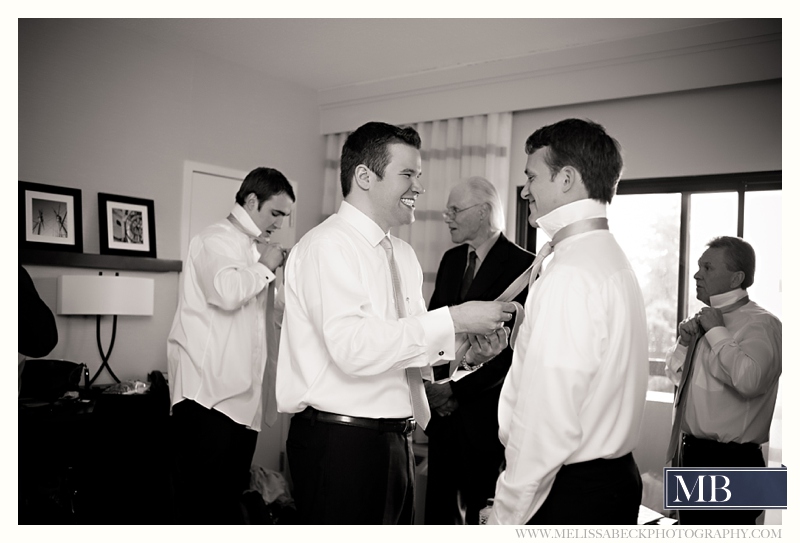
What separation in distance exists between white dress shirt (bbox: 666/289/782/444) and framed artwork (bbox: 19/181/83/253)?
3.09 m

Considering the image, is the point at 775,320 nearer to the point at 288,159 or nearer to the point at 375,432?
the point at 375,432

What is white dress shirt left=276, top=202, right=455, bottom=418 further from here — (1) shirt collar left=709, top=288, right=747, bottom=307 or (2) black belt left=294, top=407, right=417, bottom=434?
(1) shirt collar left=709, top=288, right=747, bottom=307

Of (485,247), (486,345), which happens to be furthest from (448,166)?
(486,345)

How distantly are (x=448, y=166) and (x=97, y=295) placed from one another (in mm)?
2338

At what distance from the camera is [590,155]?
67.0 inches

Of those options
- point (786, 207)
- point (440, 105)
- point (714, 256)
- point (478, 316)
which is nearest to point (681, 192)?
point (714, 256)

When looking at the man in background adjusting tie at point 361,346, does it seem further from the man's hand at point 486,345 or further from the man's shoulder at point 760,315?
the man's shoulder at point 760,315

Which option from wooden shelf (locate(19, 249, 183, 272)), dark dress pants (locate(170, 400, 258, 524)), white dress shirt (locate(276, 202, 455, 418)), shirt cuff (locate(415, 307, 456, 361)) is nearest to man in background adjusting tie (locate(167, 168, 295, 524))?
dark dress pants (locate(170, 400, 258, 524))

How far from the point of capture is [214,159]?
445cm

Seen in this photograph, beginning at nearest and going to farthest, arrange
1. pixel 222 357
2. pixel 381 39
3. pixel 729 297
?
1. pixel 729 297
2. pixel 222 357
3. pixel 381 39
